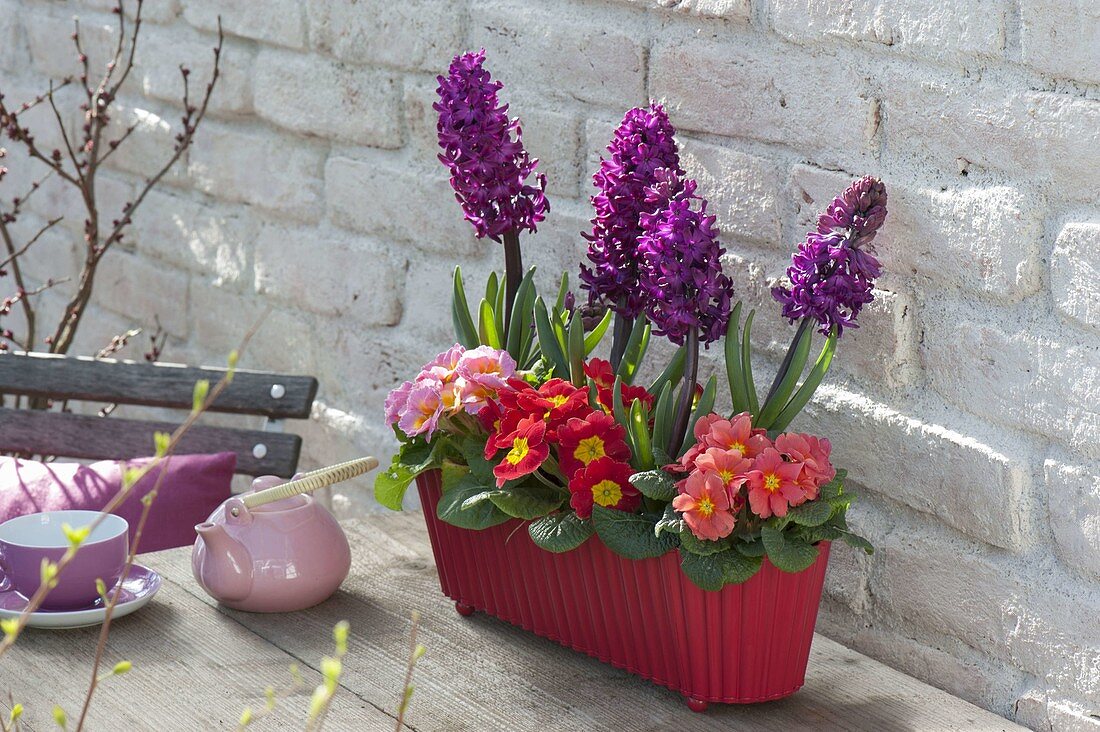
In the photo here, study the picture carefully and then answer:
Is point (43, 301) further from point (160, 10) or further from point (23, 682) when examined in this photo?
point (23, 682)

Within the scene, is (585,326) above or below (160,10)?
below

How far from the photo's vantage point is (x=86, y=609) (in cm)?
122

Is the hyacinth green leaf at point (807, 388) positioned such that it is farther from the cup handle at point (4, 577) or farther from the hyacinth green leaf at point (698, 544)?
the cup handle at point (4, 577)

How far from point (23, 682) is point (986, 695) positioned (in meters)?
0.85

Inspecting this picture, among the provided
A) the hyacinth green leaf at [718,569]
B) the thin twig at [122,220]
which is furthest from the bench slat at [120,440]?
the hyacinth green leaf at [718,569]

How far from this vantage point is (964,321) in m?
1.12

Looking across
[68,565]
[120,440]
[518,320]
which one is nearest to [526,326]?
[518,320]

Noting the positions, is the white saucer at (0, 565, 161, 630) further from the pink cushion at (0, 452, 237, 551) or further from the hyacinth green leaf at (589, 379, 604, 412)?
the hyacinth green leaf at (589, 379, 604, 412)

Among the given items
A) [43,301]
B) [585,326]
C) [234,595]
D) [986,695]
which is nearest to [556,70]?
[585,326]

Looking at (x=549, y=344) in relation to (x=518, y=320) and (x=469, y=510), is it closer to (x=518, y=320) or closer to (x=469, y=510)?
(x=518, y=320)

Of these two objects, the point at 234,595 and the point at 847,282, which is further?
the point at 234,595

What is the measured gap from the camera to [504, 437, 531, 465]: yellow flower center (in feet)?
3.52

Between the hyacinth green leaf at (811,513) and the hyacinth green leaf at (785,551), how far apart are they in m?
0.02

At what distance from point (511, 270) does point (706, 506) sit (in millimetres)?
381
